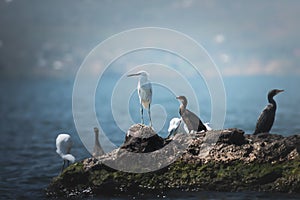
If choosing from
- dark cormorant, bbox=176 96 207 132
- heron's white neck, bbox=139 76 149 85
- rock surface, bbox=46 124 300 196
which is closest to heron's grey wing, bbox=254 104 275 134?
rock surface, bbox=46 124 300 196

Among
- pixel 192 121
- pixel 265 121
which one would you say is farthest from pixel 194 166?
pixel 265 121

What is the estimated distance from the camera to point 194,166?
46.8 ft

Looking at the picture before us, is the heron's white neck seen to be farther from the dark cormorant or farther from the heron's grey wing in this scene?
the heron's grey wing

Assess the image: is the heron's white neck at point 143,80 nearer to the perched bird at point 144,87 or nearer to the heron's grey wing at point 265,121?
the perched bird at point 144,87

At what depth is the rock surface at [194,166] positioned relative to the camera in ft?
45.8

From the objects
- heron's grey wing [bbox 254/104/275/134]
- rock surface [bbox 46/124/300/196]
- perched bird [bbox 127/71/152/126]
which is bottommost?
rock surface [bbox 46/124/300/196]

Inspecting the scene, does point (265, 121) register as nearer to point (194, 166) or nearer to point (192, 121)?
point (192, 121)

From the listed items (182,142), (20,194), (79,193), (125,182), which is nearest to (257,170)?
(182,142)

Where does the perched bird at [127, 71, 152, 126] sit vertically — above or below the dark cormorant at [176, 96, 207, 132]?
above

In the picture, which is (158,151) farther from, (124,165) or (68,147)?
(68,147)

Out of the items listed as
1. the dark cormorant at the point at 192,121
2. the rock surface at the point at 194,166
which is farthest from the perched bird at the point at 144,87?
the rock surface at the point at 194,166

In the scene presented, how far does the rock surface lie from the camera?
14.0 meters

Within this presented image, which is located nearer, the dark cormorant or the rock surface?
the rock surface

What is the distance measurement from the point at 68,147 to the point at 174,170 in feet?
13.1
